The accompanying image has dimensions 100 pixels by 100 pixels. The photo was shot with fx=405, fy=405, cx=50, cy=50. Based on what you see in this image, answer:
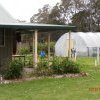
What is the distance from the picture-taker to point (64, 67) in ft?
61.1

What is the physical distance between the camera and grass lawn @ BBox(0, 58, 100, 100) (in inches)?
485

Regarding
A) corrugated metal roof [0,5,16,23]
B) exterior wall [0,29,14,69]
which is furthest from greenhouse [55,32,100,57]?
exterior wall [0,29,14,69]

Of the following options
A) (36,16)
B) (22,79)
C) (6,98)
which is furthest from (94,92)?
(36,16)

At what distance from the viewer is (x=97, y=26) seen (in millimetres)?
65688

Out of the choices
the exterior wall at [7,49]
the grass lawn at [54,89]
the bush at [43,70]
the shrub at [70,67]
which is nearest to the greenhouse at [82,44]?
the exterior wall at [7,49]

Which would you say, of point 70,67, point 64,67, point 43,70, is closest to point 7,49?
point 43,70

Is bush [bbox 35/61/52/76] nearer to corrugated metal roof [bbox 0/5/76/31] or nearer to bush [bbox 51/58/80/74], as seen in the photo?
bush [bbox 51/58/80/74]

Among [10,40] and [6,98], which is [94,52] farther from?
[6,98]

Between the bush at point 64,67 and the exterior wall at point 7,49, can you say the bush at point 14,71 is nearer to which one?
the bush at point 64,67

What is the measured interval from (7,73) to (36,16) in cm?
5853

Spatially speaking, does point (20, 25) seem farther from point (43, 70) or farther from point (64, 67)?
point (64, 67)

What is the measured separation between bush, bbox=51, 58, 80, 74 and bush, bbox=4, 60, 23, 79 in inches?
78.3

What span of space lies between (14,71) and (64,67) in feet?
9.48

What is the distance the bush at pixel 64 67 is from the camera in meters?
18.4
